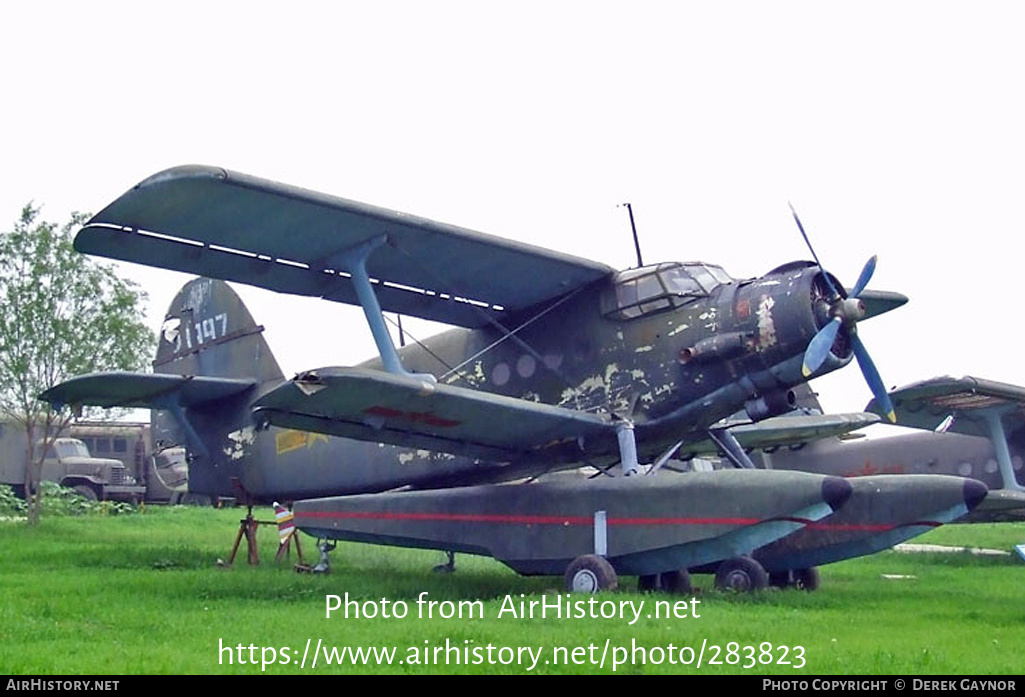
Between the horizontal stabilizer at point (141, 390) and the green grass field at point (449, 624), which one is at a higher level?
the horizontal stabilizer at point (141, 390)

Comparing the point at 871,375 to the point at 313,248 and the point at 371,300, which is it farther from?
the point at 313,248

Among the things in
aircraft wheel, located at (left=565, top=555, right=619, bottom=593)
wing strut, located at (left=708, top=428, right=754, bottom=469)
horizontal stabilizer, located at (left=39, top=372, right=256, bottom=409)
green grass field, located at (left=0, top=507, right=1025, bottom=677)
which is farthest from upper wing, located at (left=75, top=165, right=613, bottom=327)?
aircraft wheel, located at (left=565, top=555, right=619, bottom=593)

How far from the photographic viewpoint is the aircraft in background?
18625 millimetres

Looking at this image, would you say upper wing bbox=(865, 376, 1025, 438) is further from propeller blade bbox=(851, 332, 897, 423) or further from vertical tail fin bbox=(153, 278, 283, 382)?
vertical tail fin bbox=(153, 278, 283, 382)

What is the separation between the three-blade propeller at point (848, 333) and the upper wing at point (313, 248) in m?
2.71

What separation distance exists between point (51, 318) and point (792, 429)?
14850mm

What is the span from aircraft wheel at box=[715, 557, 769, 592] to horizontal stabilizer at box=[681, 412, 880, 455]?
334cm

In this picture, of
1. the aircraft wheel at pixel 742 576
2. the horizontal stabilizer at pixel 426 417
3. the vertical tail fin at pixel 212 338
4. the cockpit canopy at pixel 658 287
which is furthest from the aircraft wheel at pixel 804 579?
the vertical tail fin at pixel 212 338

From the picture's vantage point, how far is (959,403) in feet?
64.1

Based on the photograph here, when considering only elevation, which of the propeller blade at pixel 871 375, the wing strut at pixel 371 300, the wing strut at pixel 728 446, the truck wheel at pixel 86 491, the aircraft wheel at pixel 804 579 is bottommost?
the aircraft wheel at pixel 804 579

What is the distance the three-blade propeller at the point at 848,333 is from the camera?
1178 cm

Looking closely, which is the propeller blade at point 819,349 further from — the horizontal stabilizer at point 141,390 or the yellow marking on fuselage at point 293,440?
the horizontal stabilizer at point 141,390

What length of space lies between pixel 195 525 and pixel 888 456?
572 inches
